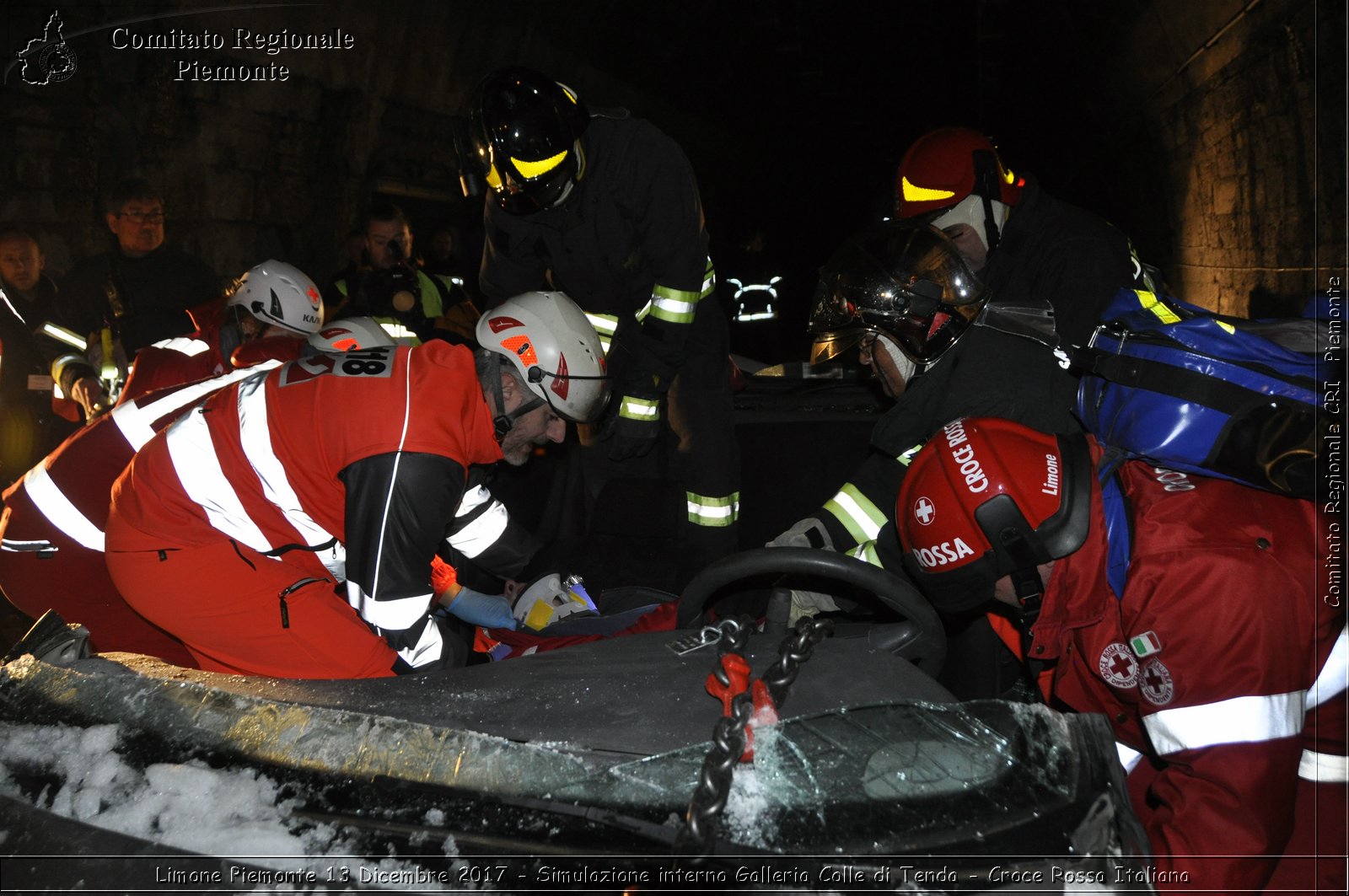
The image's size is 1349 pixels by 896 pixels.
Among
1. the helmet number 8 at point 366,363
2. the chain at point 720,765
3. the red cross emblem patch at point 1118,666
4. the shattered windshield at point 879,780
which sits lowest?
the red cross emblem patch at point 1118,666

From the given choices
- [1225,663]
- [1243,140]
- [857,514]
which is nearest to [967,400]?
[857,514]

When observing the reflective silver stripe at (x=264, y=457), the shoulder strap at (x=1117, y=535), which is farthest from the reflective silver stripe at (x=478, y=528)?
the shoulder strap at (x=1117, y=535)

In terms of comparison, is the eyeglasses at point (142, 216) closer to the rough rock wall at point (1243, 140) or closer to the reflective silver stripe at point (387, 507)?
the reflective silver stripe at point (387, 507)

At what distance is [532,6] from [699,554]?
8.97 m

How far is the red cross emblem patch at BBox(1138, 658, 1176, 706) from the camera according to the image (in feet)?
5.45

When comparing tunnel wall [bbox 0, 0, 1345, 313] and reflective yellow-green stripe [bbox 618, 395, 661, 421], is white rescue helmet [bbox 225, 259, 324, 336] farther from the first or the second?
tunnel wall [bbox 0, 0, 1345, 313]

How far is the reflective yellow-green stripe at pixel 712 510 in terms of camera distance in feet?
12.9

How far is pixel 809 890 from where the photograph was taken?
1.13 metres

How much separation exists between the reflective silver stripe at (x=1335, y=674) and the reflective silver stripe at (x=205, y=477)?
2482 millimetres

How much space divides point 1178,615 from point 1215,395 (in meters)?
0.45

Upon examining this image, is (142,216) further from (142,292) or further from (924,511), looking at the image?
(924,511)

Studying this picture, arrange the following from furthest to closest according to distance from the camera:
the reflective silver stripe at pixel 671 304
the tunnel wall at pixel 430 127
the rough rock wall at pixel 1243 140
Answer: the tunnel wall at pixel 430 127
the rough rock wall at pixel 1243 140
the reflective silver stripe at pixel 671 304

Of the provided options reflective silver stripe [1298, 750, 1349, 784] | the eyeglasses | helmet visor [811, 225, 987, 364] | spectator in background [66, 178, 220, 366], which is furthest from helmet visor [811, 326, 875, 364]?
the eyeglasses

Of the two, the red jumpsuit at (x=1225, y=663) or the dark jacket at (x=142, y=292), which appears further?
the dark jacket at (x=142, y=292)
